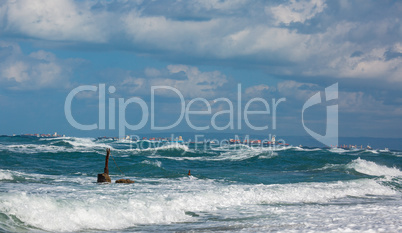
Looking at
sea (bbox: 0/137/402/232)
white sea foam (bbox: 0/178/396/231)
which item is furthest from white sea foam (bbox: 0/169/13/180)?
white sea foam (bbox: 0/178/396/231)

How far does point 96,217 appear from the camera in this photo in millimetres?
13367

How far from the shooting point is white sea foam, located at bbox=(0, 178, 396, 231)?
1277 cm

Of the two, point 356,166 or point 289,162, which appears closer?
point 356,166

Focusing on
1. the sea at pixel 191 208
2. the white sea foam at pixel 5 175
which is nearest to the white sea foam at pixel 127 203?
the sea at pixel 191 208

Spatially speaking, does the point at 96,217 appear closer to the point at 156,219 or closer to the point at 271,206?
the point at 156,219

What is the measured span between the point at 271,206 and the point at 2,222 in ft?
29.7

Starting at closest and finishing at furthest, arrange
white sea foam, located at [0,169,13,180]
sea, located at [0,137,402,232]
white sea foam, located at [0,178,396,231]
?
sea, located at [0,137,402,232] < white sea foam, located at [0,178,396,231] < white sea foam, located at [0,169,13,180]

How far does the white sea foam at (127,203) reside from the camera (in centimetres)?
1277

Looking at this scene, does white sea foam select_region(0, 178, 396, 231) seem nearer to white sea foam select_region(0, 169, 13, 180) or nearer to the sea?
the sea

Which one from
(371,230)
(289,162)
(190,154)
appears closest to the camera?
(371,230)

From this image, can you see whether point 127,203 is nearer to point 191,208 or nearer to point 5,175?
point 191,208

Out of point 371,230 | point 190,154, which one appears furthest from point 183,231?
point 190,154

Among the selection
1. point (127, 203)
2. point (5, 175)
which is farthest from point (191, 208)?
point (5, 175)

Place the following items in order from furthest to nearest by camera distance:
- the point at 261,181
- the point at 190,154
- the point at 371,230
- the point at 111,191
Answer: the point at 190,154 < the point at 261,181 < the point at 111,191 < the point at 371,230
